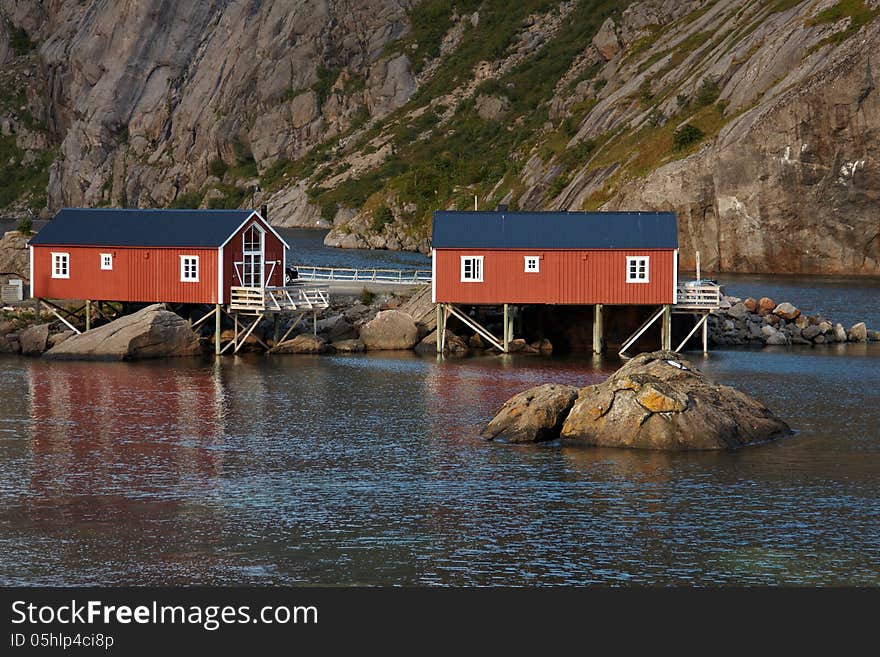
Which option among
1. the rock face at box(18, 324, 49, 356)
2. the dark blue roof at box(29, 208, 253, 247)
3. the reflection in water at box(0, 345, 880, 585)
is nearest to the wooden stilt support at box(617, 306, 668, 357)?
the reflection in water at box(0, 345, 880, 585)

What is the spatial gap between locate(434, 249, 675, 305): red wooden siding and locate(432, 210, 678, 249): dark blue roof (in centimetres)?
32

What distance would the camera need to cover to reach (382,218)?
166m

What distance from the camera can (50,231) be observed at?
237ft

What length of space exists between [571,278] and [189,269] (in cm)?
1817

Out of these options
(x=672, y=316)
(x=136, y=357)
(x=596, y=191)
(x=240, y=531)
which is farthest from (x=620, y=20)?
(x=240, y=531)

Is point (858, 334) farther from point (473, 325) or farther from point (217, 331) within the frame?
point (217, 331)

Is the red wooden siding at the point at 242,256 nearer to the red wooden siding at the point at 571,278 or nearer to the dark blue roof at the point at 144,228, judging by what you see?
the dark blue roof at the point at 144,228

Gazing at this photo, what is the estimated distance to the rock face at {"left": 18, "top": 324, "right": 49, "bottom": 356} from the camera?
68.3 meters

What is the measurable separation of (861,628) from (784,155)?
93.0 meters

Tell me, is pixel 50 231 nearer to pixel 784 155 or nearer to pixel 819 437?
pixel 819 437

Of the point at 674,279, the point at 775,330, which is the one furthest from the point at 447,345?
the point at 775,330

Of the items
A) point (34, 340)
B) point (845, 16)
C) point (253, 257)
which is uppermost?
point (845, 16)

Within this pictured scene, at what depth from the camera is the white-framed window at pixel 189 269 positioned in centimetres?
6888

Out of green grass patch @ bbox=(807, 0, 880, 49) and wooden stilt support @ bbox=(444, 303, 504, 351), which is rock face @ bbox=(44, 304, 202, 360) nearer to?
wooden stilt support @ bbox=(444, 303, 504, 351)
